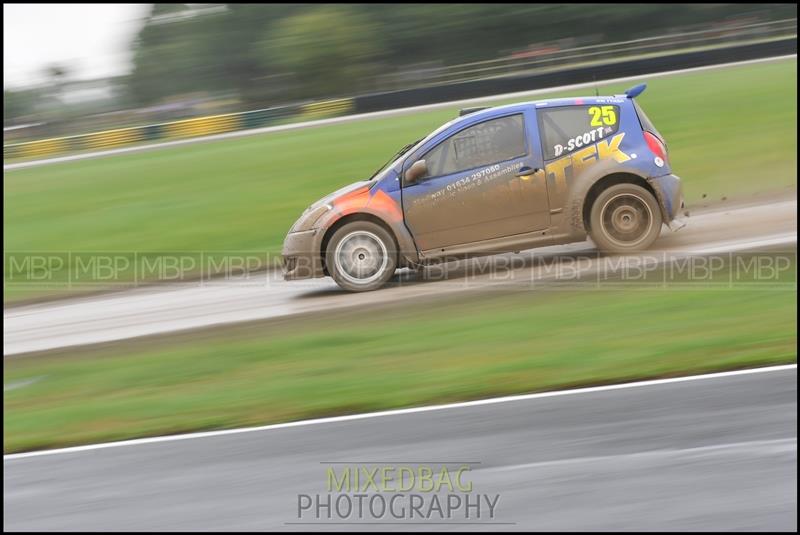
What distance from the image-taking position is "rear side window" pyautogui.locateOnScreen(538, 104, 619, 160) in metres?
9.61

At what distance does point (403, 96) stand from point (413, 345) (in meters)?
18.1

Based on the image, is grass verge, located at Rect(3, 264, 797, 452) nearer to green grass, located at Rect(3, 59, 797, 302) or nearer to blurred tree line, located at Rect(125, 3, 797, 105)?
green grass, located at Rect(3, 59, 797, 302)

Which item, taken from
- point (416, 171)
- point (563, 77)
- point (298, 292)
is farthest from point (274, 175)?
point (563, 77)

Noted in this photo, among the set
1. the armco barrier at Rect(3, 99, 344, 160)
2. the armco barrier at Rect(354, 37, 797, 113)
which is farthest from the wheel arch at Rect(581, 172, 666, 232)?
the armco barrier at Rect(3, 99, 344, 160)

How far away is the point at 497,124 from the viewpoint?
380 inches

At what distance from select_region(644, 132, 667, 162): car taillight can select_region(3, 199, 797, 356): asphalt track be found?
1.07m

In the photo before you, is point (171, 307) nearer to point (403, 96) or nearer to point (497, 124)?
point (497, 124)

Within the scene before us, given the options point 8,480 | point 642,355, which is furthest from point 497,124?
point 8,480

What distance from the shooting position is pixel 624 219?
9.86 metres

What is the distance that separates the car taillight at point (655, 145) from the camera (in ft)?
31.8

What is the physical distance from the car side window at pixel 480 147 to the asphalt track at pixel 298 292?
1.34 metres

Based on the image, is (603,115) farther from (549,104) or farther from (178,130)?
(178,130)

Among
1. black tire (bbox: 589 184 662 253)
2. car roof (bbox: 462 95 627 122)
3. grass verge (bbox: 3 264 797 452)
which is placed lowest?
→ grass verge (bbox: 3 264 797 452)

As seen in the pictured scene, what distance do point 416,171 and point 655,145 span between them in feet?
8.24
